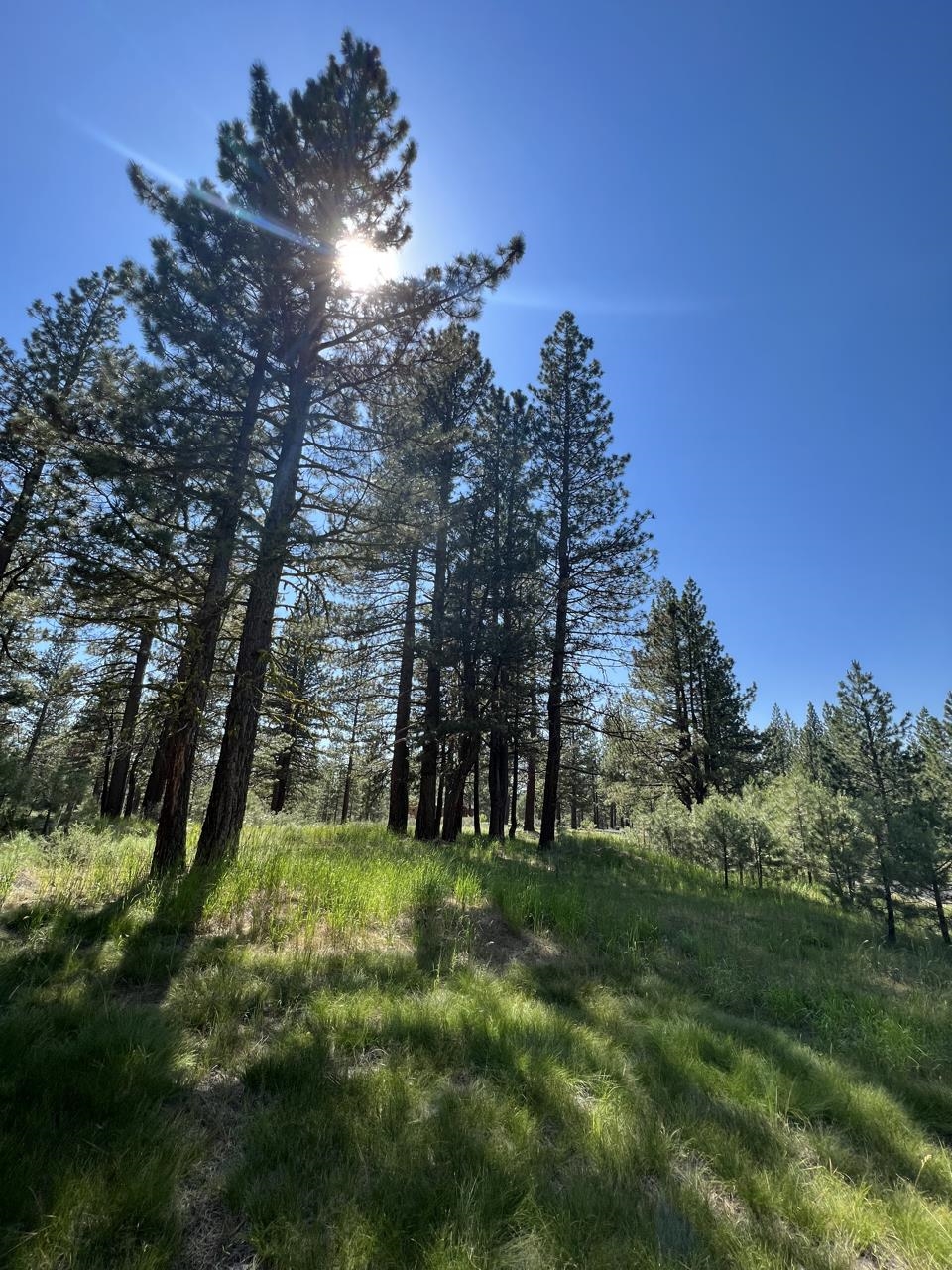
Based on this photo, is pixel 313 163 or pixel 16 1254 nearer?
pixel 16 1254

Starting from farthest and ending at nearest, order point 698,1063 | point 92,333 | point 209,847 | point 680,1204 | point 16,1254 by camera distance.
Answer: point 92,333, point 209,847, point 698,1063, point 680,1204, point 16,1254

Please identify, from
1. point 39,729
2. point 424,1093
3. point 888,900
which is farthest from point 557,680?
point 39,729

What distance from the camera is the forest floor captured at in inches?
81.5

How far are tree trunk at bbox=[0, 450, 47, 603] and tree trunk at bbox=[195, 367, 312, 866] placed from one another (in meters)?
5.76

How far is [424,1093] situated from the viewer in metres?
2.96

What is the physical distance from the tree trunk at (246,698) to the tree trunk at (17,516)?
5763 mm

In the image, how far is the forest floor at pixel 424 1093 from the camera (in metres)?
2.07

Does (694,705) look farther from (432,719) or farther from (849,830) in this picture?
(432,719)

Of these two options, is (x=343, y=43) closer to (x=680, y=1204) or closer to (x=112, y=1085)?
(x=112, y=1085)

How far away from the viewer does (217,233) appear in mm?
7375

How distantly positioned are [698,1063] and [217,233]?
1103 cm

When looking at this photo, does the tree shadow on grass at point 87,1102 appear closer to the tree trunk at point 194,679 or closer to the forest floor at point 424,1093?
the forest floor at point 424,1093

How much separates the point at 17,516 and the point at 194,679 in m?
9.05

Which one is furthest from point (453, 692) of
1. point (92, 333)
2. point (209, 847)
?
point (92, 333)
